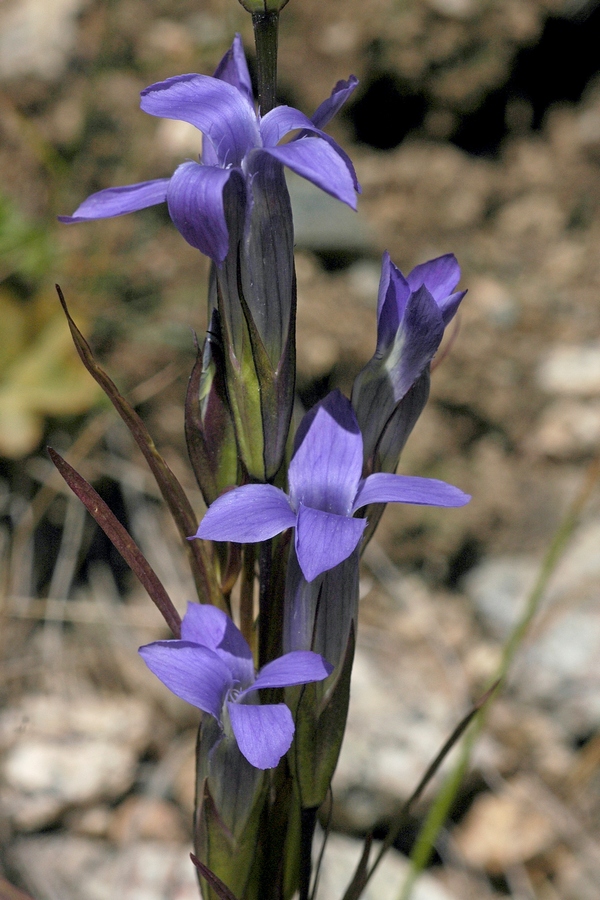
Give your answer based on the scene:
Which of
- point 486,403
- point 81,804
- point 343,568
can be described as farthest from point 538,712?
point 343,568

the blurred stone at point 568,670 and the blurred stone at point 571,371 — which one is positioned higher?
the blurred stone at point 571,371

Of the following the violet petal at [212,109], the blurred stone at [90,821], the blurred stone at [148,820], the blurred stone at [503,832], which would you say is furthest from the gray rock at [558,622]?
the violet petal at [212,109]

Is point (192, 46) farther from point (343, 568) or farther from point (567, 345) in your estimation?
point (343, 568)

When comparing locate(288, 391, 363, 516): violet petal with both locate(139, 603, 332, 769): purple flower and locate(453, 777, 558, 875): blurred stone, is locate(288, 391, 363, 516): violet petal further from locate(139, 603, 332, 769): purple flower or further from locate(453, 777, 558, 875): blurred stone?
locate(453, 777, 558, 875): blurred stone

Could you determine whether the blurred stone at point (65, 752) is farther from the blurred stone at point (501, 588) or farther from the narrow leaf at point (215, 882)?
the narrow leaf at point (215, 882)

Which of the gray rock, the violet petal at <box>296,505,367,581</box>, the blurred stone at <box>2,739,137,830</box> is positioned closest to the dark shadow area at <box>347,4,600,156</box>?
the gray rock

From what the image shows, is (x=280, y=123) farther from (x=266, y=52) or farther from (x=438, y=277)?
(x=438, y=277)

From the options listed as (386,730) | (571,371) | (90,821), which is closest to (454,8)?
(571,371)
